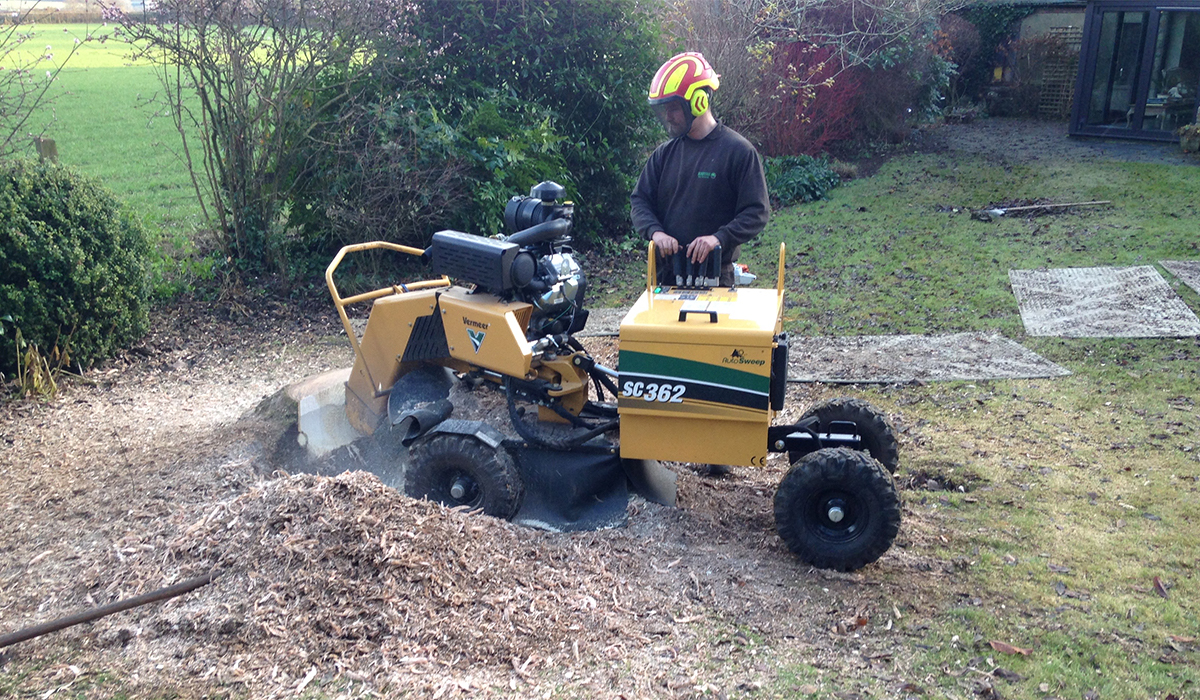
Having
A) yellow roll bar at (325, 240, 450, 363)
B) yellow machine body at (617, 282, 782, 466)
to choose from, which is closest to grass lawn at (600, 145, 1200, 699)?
yellow machine body at (617, 282, 782, 466)

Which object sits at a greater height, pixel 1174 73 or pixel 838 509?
pixel 1174 73

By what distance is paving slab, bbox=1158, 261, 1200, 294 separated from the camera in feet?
26.7

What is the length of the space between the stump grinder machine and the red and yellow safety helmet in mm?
727

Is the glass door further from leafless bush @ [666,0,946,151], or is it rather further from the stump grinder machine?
the stump grinder machine

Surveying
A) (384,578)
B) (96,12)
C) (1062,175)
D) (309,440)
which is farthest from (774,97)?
(384,578)

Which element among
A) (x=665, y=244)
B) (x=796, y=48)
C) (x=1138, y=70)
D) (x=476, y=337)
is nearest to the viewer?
(x=476, y=337)

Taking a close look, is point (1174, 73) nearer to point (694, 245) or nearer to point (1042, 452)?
point (1042, 452)

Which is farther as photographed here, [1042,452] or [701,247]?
[1042,452]

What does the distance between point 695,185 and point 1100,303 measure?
15.6 feet

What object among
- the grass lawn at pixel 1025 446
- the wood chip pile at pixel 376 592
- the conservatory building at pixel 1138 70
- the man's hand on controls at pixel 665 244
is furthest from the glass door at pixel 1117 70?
the wood chip pile at pixel 376 592

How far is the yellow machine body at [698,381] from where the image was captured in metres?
4.01

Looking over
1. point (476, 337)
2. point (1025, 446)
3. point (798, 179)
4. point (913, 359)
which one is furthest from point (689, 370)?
point (798, 179)

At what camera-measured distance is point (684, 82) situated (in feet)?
15.6

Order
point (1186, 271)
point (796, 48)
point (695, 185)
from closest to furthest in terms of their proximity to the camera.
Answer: point (695, 185), point (1186, 271), point (796, 48)
